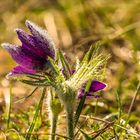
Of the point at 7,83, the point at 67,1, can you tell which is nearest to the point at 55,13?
the point at 67,1

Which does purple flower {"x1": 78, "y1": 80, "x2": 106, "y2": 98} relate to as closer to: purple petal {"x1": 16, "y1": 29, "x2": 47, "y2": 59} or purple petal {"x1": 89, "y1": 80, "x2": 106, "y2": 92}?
purple petal {"x1": 89, "y1": 80, "x2": 106, "y2": 92}

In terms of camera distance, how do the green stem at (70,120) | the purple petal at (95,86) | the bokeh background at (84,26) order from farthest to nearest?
the bokeh background at (84,26)
the purple petal at (95,86)
the green stem at (70,120)

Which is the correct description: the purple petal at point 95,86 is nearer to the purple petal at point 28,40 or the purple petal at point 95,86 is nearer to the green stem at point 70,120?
the green stem at point 70,120

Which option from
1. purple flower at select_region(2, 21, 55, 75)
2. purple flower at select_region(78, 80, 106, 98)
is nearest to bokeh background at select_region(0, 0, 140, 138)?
purple flower at select_region(78, 80, 106, 98)

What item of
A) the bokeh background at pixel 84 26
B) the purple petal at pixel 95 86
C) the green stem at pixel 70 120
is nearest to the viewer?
the green stem at pixel 70 120

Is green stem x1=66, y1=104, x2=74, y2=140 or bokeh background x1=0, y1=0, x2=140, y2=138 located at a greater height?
bokeh background x1=0, y1=0, x2=140, y2=138

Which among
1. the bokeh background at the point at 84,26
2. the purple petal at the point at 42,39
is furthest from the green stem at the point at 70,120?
the bokeh background at the point at 84,26

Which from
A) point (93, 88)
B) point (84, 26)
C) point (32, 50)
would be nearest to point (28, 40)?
point (32, 50)
